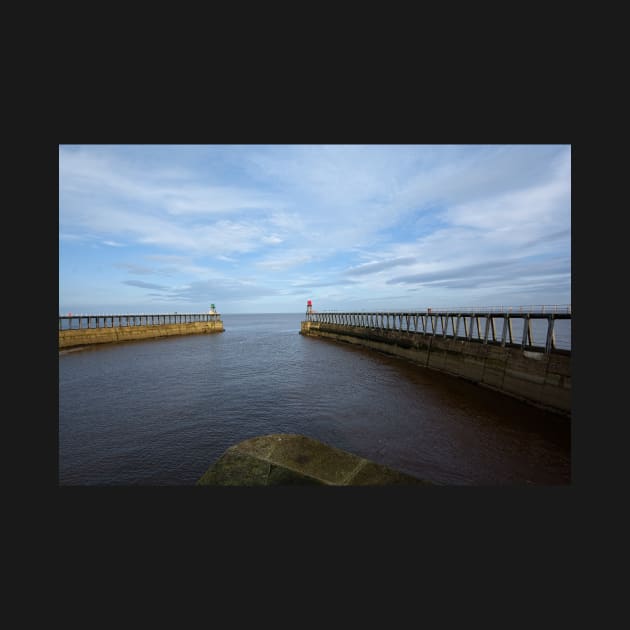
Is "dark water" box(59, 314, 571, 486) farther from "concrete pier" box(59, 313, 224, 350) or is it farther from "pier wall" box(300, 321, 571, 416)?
"concrete pier" box(59, 313, 224, 350)

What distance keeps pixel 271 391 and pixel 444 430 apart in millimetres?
11806

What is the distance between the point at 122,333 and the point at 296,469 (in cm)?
6308

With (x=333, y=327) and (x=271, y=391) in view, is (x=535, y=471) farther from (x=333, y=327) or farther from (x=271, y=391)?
(x=333, y=327)

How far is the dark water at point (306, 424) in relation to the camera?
9.84m

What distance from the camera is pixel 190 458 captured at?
10.5 meters

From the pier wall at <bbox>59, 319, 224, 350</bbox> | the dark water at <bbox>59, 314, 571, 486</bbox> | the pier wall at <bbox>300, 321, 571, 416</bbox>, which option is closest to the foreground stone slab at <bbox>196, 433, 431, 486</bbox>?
the dark water at <bbox>59, 314, 571, 486</bbox>

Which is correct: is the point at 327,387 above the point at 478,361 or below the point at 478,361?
below

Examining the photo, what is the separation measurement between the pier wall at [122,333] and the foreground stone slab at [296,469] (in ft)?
185

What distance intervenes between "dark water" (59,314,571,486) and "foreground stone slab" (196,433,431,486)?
325 centimetres

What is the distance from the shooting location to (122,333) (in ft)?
183

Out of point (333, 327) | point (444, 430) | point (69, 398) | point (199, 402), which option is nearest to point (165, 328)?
point (333, 327)

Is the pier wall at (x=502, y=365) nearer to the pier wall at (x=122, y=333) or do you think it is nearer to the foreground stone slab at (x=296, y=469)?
the foreground stone slab at (x=296, y=469)

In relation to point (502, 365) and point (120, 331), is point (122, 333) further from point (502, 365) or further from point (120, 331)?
point (502, 365)

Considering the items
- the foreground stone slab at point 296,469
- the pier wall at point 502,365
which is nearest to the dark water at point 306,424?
the pier wall at point 502,365
